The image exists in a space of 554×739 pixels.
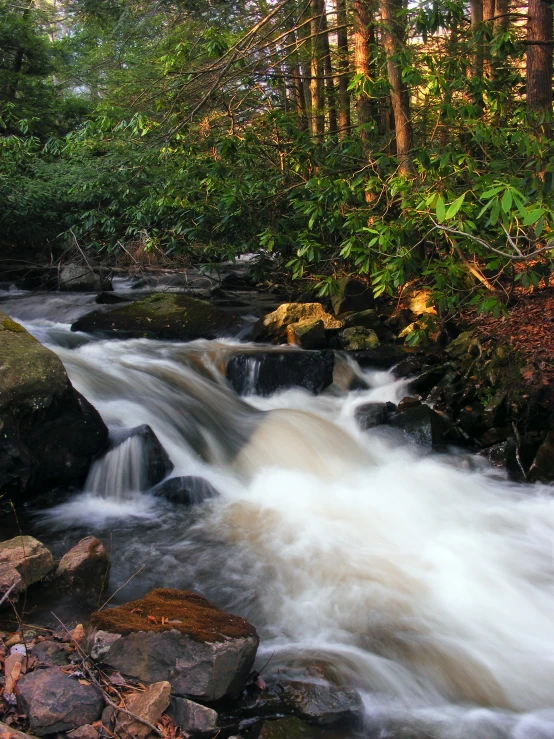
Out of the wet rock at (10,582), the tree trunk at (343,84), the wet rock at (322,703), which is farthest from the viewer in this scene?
Answer: the tree trunk at (343,84)

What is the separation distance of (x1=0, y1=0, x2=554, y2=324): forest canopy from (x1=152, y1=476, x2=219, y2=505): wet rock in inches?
115

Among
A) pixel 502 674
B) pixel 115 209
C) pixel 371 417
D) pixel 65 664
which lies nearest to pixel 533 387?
pixel 371 417

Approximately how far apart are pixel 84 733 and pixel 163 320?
319 inches

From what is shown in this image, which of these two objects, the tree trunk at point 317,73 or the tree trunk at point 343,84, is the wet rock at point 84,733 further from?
the tree trunk at point 343,84

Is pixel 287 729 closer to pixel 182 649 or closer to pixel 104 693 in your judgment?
pixel 182 649

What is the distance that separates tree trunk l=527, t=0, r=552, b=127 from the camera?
703cm

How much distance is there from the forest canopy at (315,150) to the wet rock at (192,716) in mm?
3537

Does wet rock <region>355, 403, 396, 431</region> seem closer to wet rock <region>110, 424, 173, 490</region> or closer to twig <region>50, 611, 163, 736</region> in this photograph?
wet rock <region>110, 424, 173, 490</region>

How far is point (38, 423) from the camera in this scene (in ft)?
18.4

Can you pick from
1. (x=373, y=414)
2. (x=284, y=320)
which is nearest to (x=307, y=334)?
(x=284, y=320)

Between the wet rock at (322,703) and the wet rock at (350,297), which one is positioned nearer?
the wet rock at (322,703)

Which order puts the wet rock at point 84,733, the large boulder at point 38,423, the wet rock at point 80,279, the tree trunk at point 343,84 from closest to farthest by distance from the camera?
1. the wet rock at point 84,733
2. the large boulder at point 38,423
3. the tree trunk at point 343,84
4. the wet rock at point 80,279

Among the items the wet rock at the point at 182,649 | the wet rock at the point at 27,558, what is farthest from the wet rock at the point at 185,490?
the wet rock at the point at 182,649

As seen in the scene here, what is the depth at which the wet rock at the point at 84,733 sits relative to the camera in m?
2.69
